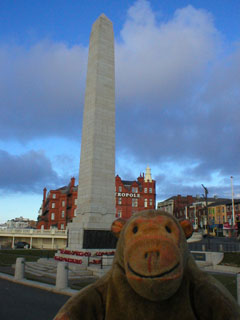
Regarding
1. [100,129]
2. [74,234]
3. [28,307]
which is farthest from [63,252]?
[28,307]

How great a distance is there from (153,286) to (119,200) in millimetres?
63838

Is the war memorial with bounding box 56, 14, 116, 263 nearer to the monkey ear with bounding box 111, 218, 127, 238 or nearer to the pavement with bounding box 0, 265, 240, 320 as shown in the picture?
the pavement with bounding box 0, 265, 240, 320

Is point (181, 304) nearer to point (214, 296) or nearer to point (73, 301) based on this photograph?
point (214, 296)

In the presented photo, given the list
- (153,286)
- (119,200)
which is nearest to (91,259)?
(153,286)

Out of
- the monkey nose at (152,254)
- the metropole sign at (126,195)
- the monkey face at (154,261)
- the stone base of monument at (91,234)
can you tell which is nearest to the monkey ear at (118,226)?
the monkey face at (154,261)

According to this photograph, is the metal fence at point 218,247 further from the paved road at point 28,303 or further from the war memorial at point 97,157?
the paved road at point 28,303

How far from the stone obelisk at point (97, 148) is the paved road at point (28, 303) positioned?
6.42 metres

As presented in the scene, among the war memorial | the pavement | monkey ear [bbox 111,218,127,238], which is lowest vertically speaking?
the pavement

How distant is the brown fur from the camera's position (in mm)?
2549

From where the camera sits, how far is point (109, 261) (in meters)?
15.6

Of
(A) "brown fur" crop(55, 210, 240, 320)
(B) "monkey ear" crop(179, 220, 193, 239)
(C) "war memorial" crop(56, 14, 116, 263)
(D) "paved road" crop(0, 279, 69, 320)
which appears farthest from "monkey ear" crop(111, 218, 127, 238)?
(C) "war memorial" crop(56, 14, 116, 263)

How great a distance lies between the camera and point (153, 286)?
99.0 inches

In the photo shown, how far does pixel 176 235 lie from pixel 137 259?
0.51 meters

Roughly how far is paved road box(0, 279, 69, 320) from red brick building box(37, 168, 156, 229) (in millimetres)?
48790
